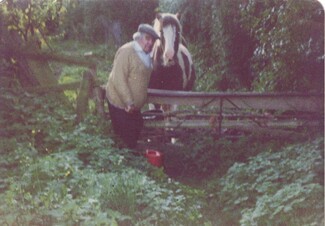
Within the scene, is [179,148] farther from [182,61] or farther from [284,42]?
[284,42]

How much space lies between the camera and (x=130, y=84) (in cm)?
360

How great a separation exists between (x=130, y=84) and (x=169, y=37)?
32 centimetres

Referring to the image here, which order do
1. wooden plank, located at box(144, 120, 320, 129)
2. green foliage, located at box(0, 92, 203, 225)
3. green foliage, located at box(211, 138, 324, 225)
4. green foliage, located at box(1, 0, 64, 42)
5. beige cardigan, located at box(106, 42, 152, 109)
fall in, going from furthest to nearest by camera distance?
green foliage, located at box(1, 0, 64, 42), beige cardigan, located at box(106, 42, 152, 109), green foliage, located at box(0, 92, 203, 225), wooden plank, located at box(144, 120, 320, 129), green foliage, located at box(211, 138, 324, 225)

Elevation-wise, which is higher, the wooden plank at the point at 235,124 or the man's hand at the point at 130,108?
the man's hand at the point at 130,108

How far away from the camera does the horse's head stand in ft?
11.5

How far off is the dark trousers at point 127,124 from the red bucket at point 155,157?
0.10 metres

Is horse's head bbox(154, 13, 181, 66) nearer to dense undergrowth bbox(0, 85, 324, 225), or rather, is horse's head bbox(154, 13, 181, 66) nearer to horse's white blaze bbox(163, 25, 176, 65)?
horse's white blaze bbox(163, 25, 176, 65)

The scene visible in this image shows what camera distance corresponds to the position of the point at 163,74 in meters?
3.60

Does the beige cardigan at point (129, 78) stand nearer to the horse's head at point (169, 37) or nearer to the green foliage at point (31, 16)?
the horse's head at point (169, 37)

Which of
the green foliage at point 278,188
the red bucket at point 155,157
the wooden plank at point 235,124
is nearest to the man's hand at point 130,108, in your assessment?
the wooden plank at point 235,124

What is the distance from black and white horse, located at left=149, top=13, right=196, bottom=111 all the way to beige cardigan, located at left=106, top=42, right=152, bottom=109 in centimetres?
5

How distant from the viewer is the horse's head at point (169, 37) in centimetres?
350

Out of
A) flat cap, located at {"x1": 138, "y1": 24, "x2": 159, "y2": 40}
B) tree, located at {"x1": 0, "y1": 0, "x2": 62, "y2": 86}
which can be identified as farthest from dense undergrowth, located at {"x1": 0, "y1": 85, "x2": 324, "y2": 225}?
flat cap, located at {"x1": 138, "y1": 24, "x2": 159, "y2": 40}

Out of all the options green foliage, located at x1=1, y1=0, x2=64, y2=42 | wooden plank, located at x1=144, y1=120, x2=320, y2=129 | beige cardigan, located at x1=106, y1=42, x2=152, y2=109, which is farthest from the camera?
green foliage, located at x1=1, y1=0, x2=64, y2=42
